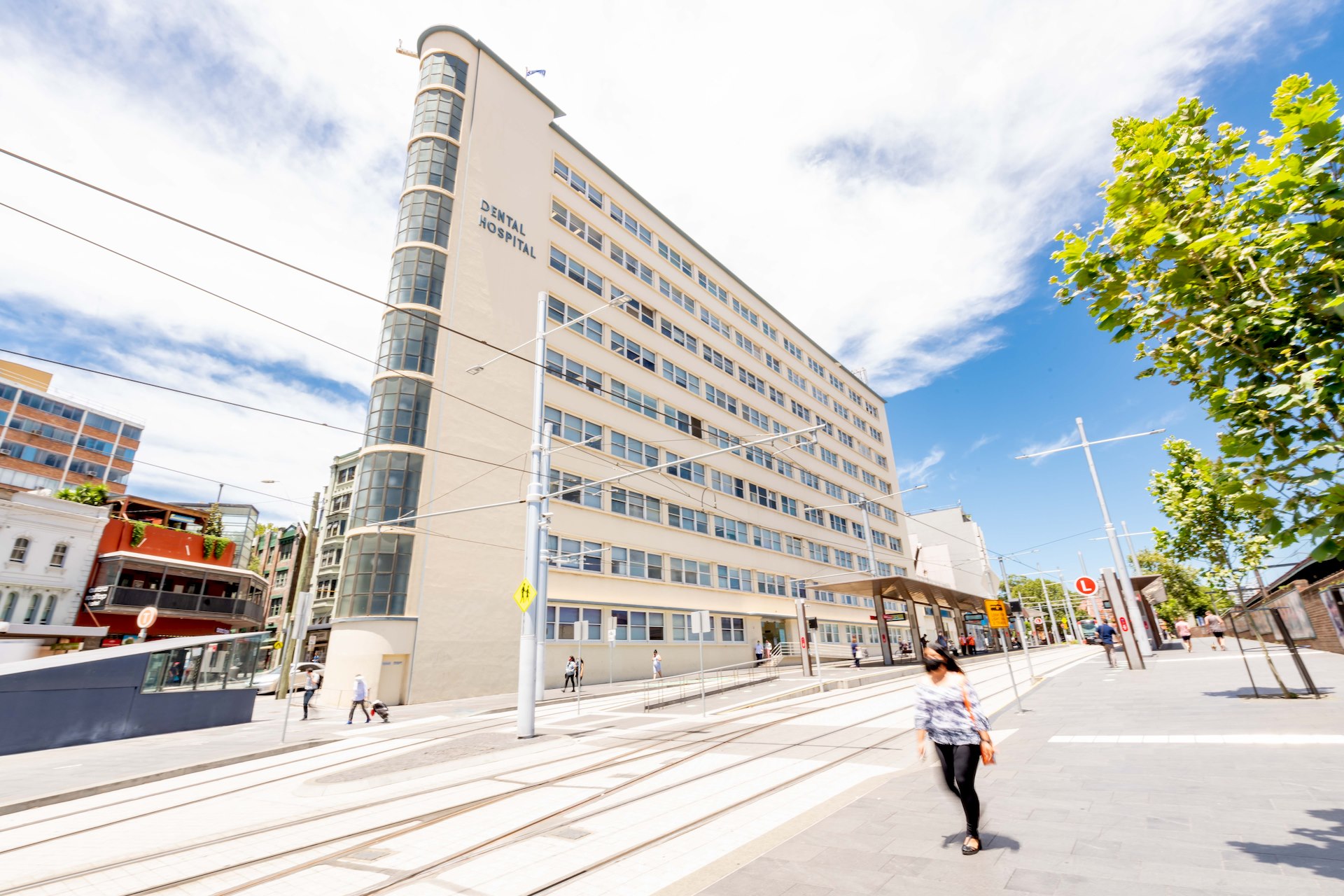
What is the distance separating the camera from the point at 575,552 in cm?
3069

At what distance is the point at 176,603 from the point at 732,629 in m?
35.3

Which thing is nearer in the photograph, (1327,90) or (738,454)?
(1327,90)

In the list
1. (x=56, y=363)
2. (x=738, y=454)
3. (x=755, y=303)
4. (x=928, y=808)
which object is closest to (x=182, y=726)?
(x=56, y=363)

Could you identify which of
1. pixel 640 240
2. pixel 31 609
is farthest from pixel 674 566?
pixel 31 609

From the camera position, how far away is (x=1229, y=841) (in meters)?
4.46

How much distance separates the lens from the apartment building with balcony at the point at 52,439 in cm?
5091

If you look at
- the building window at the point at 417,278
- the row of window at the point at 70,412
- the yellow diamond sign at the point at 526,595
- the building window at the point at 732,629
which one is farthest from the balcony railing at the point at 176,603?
the yellow diamond sign at the point at 526,595

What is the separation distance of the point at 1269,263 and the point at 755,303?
49692mm

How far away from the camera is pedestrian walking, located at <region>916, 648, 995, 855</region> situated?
4.80 m

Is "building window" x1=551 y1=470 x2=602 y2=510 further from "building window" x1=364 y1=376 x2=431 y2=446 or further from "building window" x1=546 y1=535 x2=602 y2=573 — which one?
"building window" x1=364 y1=376 x2=431 y2=446

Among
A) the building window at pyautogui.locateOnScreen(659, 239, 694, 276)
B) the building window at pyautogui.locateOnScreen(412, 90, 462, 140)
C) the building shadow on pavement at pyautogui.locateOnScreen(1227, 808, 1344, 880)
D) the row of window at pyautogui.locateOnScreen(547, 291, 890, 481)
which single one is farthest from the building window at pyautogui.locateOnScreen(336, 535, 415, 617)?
the building window at pyautogui.locateOnScreen(659, 239, 694, 276)

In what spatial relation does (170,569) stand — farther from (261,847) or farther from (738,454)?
(261,847)

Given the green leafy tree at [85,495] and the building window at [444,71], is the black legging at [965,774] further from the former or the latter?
the green leafy tree at [85,495]

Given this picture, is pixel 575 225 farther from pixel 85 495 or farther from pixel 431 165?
pixel 85 495
